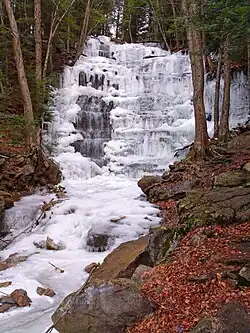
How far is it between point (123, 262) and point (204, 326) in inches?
98.6

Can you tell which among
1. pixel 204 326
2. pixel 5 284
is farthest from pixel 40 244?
pixel 204 326

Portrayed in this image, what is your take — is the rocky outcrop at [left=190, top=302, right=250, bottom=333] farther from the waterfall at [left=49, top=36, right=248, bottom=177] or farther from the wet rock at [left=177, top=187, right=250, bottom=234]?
the waterfall at [left=49, top=36, right=248, bottom=177]

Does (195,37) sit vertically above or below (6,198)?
above

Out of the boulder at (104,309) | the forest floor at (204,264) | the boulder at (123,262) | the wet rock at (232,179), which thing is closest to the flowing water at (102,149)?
the boulder at (123,262)

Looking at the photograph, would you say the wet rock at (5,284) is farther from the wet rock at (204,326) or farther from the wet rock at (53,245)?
the wet rock at (204,326)

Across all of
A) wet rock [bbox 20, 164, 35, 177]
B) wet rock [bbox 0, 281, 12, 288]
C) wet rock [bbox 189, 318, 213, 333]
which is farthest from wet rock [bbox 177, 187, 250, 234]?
wet rock [bbox 20, 164, 35, 177]

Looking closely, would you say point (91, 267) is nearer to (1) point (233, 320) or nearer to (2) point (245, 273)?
(2) point (245, 273)

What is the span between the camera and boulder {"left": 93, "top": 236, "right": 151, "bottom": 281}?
16.3 feet

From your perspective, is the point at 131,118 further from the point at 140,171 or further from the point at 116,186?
the point at 116,186

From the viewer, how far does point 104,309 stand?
372cm

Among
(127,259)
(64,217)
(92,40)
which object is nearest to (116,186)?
(64,217)

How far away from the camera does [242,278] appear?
348 cm

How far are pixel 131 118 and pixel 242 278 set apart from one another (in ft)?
48.3

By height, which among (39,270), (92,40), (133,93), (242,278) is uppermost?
(92,40)
